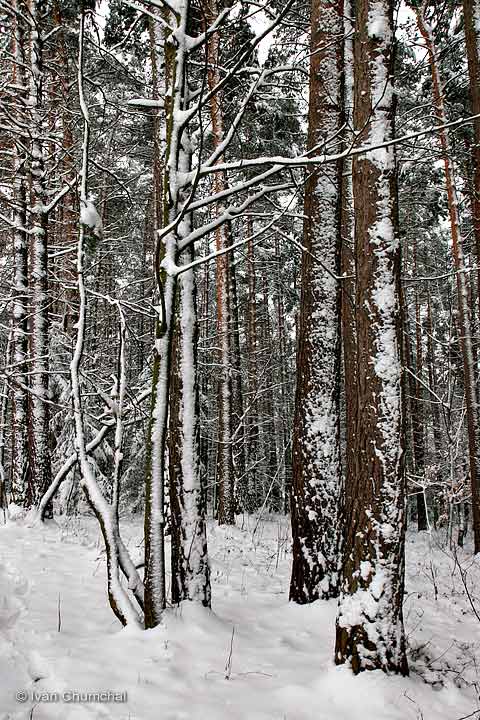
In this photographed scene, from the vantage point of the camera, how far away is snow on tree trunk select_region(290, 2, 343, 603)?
507 centimetres

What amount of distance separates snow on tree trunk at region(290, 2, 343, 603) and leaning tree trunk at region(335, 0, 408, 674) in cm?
99

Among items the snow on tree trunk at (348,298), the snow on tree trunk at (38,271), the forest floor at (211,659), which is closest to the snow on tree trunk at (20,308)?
the snow on tree trunk at (38,271)

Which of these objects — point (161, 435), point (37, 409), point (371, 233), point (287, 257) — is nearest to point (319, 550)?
point (161, 435)

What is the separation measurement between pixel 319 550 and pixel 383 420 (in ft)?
6.39

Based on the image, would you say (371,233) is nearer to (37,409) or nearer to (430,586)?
(430,586)

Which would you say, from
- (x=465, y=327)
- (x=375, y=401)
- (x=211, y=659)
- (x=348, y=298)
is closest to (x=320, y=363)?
(x=348, y=298)

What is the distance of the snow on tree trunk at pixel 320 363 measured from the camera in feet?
16.6

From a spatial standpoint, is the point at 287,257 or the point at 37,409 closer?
the point at 37,409

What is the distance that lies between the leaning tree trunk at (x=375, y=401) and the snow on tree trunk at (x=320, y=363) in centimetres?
99

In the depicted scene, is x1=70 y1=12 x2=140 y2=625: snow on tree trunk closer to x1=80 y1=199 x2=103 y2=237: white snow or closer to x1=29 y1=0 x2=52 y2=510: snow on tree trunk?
x1=80 y1=199 x2=103 y2=237: white snow

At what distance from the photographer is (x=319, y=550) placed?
5.04 metres

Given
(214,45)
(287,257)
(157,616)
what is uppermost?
(214,45)

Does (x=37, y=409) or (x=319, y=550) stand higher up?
(x=37, y=409)

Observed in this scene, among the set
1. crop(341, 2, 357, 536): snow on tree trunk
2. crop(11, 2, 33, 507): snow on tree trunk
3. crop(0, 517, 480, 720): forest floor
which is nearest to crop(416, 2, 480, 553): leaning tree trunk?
crop(341, 2, 357, 536): snow on tree trunk
